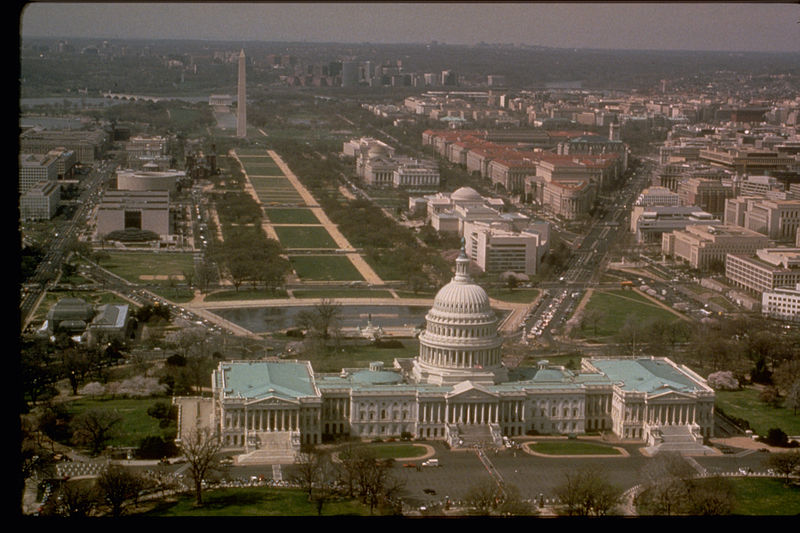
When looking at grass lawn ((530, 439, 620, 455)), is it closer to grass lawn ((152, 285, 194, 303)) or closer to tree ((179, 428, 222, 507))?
tree ((179, 428, 222, 507))

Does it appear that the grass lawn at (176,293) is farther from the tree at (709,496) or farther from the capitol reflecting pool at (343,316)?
the tree at (709,496)

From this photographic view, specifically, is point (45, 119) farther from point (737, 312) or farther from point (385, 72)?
point (737, 312)

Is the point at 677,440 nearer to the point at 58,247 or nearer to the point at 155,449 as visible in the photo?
the point at 155,449

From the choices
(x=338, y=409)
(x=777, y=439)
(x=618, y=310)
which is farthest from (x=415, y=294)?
(x=777, y=439)

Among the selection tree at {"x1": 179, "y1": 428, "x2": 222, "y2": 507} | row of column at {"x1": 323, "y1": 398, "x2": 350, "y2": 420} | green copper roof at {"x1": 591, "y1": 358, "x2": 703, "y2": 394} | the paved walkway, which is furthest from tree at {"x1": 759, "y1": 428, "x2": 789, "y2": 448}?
the paved walkway

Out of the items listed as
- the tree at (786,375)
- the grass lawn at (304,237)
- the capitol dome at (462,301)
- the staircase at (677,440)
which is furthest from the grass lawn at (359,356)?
the grass lawn at (304,237)

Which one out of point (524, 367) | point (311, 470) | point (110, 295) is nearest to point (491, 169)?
point (110, 295)
